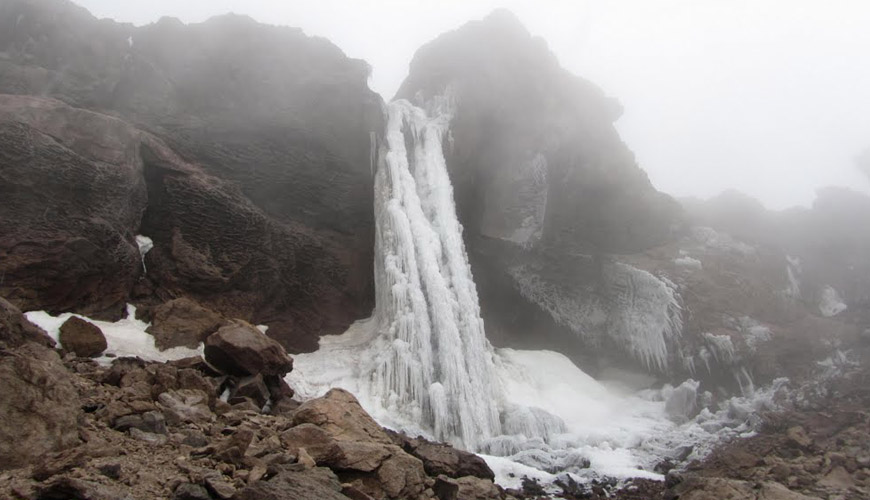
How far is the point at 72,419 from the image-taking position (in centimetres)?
662

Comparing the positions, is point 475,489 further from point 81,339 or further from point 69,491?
point 81,339

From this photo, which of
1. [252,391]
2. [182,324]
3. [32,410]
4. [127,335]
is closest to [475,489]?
[252,391]

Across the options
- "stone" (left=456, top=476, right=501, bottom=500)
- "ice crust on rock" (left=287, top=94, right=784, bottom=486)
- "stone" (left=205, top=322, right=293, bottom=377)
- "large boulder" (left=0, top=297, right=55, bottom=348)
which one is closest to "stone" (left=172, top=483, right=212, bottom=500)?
"stone" (left=456, top=476, right=501, bottom=500)

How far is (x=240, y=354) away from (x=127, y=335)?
16.6 ft

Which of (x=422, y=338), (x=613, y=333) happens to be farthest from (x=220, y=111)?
(x=613, y=333)

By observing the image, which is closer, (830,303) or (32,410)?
(32,410)

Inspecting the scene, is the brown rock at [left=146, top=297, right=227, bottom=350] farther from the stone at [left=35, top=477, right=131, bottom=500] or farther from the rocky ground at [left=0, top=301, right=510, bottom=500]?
the stone at [left=35, top=477, right=131, bottom=500]

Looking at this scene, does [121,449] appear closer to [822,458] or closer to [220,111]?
[822,458]

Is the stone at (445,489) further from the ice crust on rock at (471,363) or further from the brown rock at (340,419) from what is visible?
the ice crust on rock at (471,363)

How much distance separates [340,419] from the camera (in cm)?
888

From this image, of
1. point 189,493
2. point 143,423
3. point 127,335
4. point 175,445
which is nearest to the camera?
point 189,493

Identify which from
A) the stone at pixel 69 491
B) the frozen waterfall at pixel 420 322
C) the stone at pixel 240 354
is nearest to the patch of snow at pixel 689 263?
the frozen waterfall at pixel 420 322

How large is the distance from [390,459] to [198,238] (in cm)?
1330

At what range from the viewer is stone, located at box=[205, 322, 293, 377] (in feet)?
40.0
